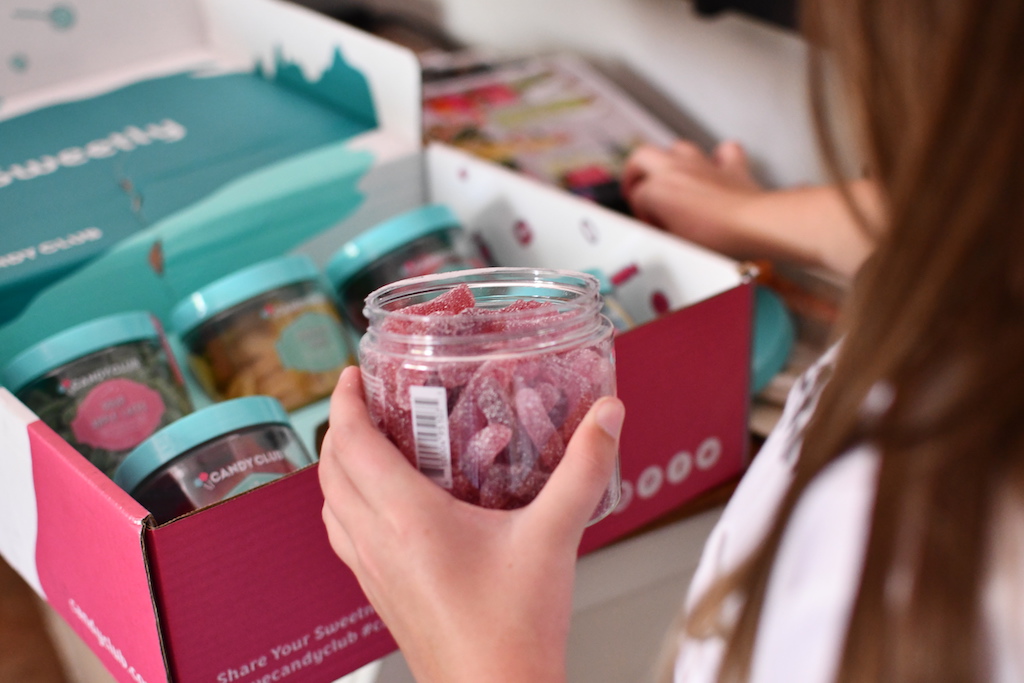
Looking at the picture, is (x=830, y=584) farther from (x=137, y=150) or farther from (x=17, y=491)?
(x=137, y=150)

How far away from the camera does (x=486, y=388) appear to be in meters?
0.43

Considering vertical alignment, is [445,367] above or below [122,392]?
above

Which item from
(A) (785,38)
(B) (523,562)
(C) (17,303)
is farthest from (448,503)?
(A) (785,38)

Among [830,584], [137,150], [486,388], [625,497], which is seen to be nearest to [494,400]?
[486,388]

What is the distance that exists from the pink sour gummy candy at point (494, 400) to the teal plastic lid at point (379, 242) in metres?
0.33

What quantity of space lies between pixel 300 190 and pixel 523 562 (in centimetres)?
58

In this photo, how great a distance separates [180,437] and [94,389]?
0.14 m

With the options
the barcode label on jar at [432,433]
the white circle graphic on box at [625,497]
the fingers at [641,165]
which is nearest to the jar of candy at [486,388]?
the barcode label on jar at [432,433]

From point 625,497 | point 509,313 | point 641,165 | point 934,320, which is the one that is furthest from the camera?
point 641,165

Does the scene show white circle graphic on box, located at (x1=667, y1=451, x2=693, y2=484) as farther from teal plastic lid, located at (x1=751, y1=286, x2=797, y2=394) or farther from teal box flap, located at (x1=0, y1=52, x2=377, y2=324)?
teal box flap, located at (x1=0, y1=52, x2=377, y2=324)

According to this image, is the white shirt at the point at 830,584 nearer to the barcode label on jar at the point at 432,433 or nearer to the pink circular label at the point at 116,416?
the barcode label on jar at the point at 432,433

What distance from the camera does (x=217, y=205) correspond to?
0.86m

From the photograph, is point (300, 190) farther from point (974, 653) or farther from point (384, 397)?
point (974, 653)

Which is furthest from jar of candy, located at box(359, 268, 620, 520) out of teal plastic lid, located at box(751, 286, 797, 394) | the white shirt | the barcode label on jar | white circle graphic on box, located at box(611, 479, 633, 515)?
teal plastic lid, located at box(751, 286, 797, 394)
